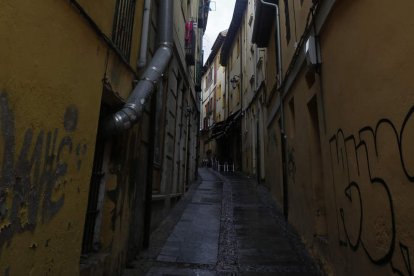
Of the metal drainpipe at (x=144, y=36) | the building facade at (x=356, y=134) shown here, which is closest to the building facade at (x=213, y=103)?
the building facade at (x=356, y=134)

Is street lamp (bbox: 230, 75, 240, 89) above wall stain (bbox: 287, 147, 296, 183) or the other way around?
above

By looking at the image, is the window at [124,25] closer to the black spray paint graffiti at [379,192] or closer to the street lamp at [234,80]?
the black spray paint graffiti at [379,192]

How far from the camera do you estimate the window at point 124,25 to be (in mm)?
4445

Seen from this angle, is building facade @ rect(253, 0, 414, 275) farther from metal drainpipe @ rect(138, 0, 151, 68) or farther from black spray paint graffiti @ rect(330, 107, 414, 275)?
metal drainpipe @ rect(138, 0, 151, 68)

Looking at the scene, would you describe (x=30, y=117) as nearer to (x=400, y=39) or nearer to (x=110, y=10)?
(x=110, y=10)

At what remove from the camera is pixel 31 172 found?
2.58 m

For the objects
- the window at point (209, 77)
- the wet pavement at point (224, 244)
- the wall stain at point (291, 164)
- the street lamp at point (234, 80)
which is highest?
the window at point (209, 77)

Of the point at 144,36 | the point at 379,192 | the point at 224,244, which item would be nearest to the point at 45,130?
the point at 379,192

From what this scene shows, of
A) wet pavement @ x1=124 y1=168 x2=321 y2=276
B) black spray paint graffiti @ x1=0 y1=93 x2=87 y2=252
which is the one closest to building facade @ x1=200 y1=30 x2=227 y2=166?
wet pavement @ x1=124 y1=168 x2=321 y2=276

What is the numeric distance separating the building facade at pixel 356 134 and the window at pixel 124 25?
2.68 metres

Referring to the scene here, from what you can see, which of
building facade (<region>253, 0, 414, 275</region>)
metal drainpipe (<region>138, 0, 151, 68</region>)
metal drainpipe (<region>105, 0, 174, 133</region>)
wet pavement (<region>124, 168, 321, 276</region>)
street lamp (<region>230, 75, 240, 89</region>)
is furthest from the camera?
street lamp (<region>230, 75, 240, 89</region>)

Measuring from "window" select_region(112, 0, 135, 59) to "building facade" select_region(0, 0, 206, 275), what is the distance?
14mm

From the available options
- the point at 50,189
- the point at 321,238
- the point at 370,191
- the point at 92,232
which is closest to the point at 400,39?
the point at 370,191

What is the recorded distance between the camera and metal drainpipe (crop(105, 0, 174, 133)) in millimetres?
4215
